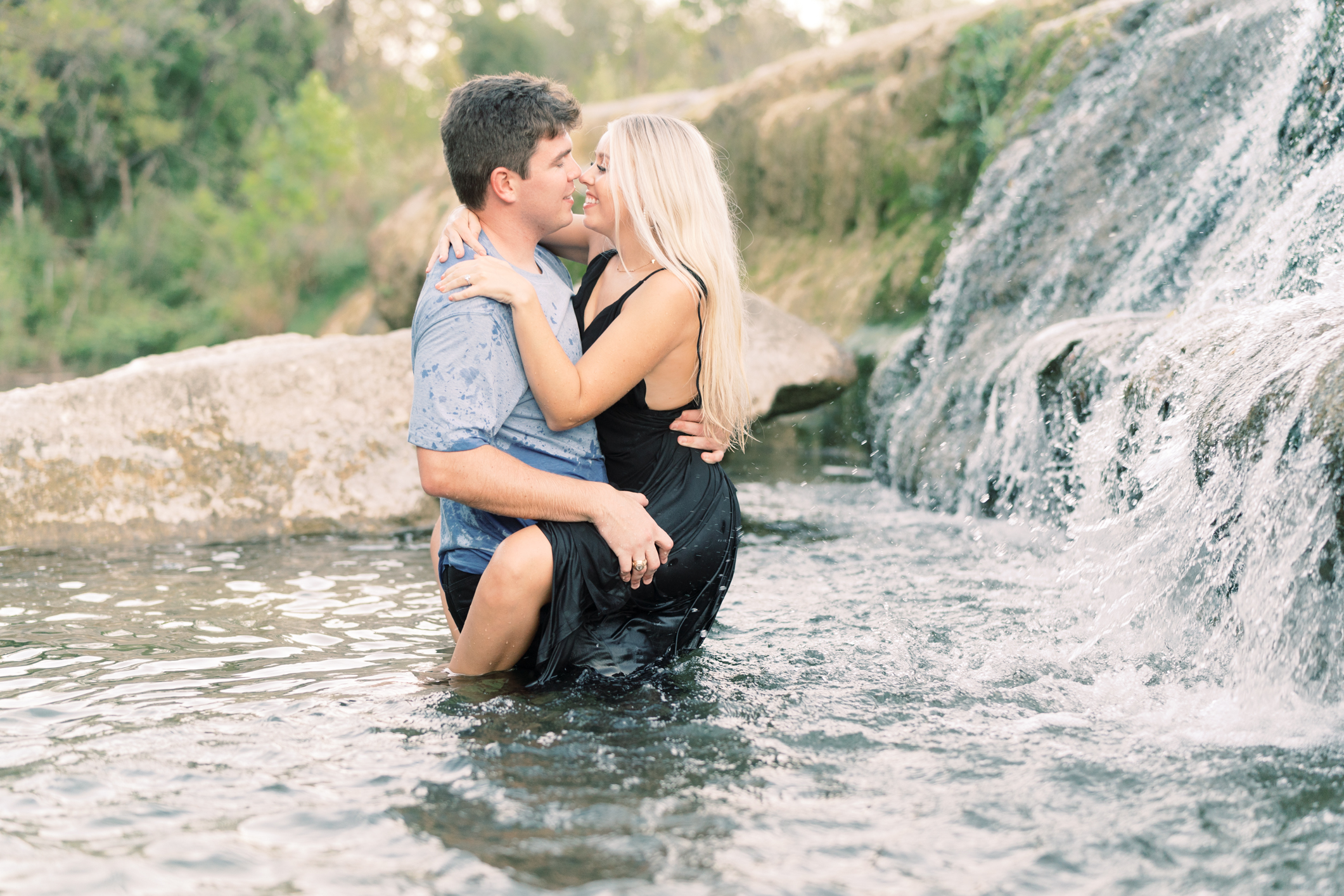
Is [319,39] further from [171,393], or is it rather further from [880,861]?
[880,861]

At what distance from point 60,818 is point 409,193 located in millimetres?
22649

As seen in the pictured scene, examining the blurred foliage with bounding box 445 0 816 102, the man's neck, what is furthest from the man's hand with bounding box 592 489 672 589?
the blurred foliage with bounding box 445 0 816 102

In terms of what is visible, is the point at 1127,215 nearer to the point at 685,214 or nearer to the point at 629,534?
the point at 685,214

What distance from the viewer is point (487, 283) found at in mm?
3318

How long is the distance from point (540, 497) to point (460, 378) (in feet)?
1.31

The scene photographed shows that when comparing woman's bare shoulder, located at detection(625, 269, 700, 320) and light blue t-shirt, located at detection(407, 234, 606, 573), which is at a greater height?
woman's bare shoulder, located at detection(625, 269, 700, 320)

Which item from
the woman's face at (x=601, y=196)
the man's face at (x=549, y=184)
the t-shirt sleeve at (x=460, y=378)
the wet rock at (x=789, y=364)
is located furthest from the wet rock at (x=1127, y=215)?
the t-shirt sleeve at (x=460, y=378)

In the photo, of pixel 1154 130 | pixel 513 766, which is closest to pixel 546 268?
pixel 513 766

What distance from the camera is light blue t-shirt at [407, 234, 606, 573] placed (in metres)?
3.34

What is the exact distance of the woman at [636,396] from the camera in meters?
3.38

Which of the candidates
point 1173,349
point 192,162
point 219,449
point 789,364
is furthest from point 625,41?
point 1173,349

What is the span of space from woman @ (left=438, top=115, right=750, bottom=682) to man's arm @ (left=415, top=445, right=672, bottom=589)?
37 mm

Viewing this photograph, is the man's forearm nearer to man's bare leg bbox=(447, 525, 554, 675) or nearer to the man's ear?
man's bare leg bbox=(447, 525, 554, 675)

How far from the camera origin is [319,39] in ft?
99.5
